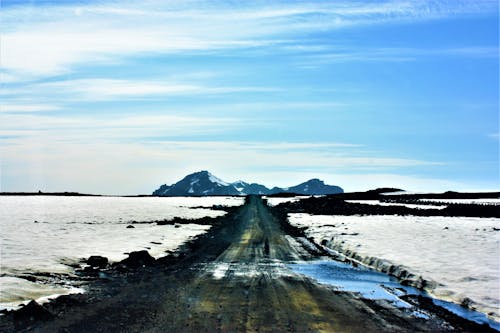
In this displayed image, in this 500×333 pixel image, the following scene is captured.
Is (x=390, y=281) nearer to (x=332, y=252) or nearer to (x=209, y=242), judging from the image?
(x=332, y=252)

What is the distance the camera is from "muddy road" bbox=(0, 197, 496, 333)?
9336 mm

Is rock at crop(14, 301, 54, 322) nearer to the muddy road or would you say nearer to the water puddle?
the muddy road

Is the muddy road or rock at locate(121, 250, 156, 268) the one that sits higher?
rock at locate(121, 250, 156, 268)

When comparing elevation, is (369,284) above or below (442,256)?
below

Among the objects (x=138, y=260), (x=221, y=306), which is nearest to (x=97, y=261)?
(x=138, y=260)

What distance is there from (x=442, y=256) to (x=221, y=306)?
12.3m

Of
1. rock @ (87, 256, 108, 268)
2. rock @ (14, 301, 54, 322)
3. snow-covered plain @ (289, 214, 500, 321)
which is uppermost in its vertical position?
snow-covered plain @ (289, 214, 500, 321)

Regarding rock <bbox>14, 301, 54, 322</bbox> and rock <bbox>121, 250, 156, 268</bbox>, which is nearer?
rock <bbox>14, 301, 54, 322</bbox>

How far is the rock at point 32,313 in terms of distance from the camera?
974 centimetres

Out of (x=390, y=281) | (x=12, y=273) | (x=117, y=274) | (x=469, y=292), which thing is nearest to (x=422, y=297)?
(x=469, y=292)

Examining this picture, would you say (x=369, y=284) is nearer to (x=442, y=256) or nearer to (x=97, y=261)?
(x=442, y=256)

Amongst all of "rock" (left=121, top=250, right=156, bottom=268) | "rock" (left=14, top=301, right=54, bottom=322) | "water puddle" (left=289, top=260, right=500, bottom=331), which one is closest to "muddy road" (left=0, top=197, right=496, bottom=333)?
"rock" (left=14, top=301, right=54, bottom=322)

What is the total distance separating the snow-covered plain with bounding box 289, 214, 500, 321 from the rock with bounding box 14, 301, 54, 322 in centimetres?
954

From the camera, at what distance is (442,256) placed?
19.9 meters
